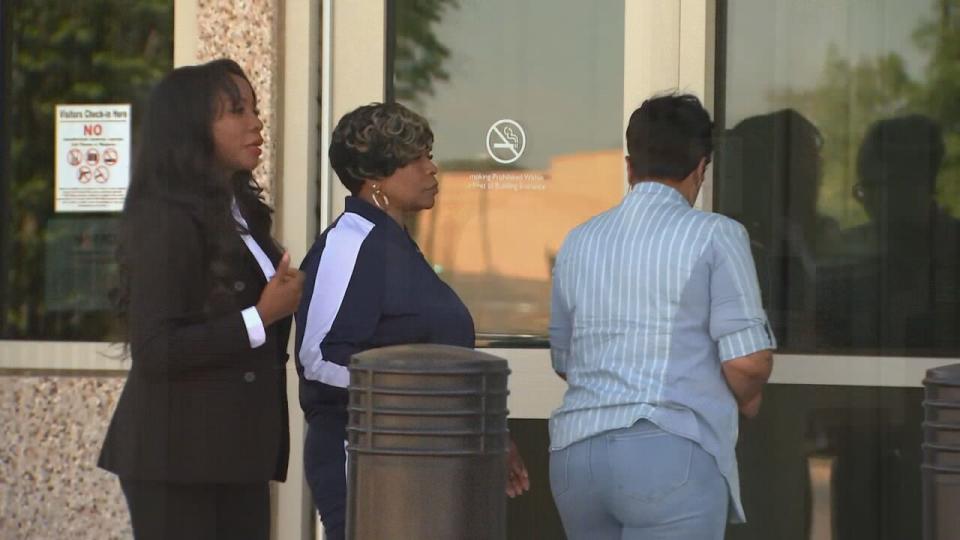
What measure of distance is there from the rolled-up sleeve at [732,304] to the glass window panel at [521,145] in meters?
2.15

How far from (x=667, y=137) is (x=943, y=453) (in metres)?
0.95

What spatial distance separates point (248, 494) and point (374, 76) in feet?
7.86

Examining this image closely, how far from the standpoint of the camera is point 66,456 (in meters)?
6.01

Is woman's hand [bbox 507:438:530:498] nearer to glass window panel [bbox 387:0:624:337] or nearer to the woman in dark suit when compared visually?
the woman in dark suit

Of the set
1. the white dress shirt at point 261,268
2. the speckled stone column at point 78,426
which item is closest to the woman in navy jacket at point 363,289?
the white dress shirt at point 261,268

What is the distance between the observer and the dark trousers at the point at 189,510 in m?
3.74

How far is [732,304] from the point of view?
3.62 metres

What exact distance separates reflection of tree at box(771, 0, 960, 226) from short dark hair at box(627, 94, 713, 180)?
197 cm

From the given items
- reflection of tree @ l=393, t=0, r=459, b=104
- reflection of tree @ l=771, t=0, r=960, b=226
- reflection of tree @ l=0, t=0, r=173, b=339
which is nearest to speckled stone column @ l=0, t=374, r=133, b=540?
reflection of tree @ l=0, t=0, r=173, b=339

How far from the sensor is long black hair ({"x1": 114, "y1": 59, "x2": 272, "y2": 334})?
3.76 metres

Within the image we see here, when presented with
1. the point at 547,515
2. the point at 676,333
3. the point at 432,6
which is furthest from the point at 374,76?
the point at 676,333

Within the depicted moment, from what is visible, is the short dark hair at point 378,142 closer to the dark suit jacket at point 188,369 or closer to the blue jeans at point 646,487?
the dark suit jacket at point 188,369

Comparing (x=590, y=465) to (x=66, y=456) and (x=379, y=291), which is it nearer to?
(x=379, y=291)

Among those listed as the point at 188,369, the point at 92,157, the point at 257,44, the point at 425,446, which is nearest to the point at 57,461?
the point at 92,157
